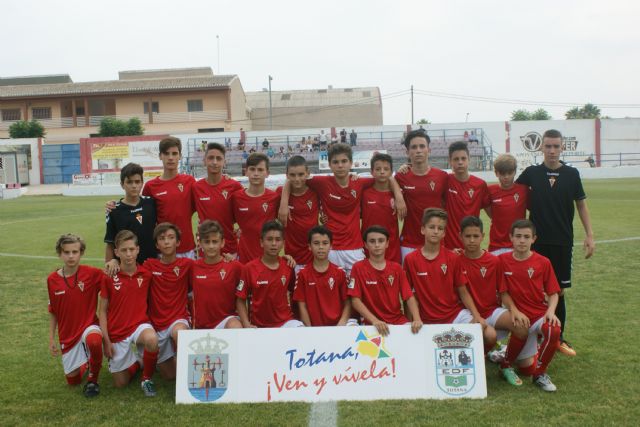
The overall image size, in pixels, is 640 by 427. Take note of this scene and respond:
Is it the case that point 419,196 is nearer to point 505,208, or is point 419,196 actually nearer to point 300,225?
point 505,208

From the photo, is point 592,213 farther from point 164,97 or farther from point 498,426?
point 164,97

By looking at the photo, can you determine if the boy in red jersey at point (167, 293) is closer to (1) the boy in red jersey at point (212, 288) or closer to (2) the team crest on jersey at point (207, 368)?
(1) the boy in red jersey at point (212, 288)

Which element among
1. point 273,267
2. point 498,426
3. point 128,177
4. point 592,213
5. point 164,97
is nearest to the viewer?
point 498,426

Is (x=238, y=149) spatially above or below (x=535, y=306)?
above

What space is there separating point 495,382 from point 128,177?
10.7 ft

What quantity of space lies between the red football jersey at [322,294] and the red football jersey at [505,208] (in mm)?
1548

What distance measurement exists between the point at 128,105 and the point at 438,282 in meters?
47.1

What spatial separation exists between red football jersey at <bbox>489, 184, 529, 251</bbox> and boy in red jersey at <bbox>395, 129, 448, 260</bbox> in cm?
46

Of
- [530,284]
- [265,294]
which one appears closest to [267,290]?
[265,294]

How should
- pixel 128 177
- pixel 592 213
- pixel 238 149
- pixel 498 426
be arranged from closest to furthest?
pixel 498 426 < pixel 128 177 < pixel 592 213 < pixel 238 149

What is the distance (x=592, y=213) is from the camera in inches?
559

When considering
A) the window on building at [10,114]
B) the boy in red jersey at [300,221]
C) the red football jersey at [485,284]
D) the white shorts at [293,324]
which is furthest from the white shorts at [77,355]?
the window on building at [10,114]

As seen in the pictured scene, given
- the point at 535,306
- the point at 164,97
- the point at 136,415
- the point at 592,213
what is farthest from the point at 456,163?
the point at 164,97

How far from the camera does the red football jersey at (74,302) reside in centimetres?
421
